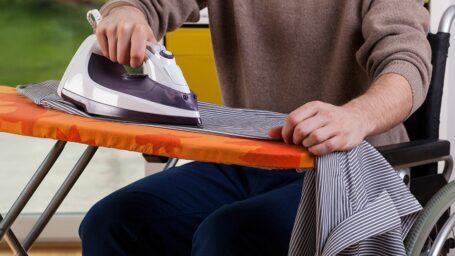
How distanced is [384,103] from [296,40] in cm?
40

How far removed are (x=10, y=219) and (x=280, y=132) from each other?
660 mm

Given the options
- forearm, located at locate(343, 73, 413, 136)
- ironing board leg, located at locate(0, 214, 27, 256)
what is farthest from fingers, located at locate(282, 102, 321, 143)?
ironing board leg, located at locate(0, 214, 27, 256)

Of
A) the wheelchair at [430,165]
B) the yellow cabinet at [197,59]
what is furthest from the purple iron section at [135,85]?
the yellow cabinet at [197,59]

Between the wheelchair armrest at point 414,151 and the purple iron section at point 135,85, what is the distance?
0.33m

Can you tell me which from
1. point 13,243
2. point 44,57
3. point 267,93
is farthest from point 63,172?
point 267,93

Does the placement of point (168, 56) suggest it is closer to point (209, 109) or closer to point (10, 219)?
point (209, 109)

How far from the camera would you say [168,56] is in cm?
132

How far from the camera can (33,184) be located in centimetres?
154

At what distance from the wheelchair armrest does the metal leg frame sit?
0.51 m

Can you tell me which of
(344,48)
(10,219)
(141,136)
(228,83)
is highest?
(141,136)

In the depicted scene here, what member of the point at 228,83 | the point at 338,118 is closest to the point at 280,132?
the point at 338,118

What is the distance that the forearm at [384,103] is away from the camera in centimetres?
128

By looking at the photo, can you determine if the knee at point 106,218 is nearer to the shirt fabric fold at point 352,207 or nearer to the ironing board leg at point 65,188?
the ironing board leg at point 65,188

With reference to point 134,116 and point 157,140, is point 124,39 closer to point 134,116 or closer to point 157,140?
point 134,116
